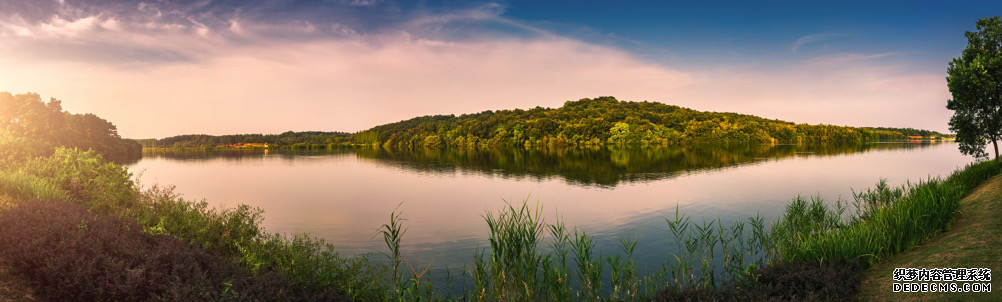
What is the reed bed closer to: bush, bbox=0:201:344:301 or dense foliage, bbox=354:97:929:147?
bush, bbox=0:201:344:301

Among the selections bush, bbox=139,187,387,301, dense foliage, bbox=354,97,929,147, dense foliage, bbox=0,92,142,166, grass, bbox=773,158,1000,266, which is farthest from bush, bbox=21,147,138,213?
dense foliage, bbox=354,97,929,147

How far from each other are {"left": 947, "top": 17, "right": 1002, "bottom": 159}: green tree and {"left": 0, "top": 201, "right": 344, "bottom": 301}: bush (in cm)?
3337

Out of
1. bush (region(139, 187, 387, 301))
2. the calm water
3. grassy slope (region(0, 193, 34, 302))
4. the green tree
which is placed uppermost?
the green tree

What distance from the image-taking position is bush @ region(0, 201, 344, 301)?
7.79 metres

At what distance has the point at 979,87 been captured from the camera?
24.9 metres

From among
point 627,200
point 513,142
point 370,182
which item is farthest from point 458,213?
point 513,142

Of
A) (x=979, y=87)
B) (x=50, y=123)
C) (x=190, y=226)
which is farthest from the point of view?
(x=50, y=123)

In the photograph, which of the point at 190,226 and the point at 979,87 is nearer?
the point at 190,226

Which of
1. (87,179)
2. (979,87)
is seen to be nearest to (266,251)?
(87,179)

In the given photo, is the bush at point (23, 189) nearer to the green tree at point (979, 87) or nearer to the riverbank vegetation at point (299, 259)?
the riverbank vegetation at point (299, 259)

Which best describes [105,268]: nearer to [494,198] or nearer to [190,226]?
[190,226]

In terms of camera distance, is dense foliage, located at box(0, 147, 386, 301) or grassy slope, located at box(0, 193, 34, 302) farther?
dense foliage, located at box(0, 147, 386, 301)

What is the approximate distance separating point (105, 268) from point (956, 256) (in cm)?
1812

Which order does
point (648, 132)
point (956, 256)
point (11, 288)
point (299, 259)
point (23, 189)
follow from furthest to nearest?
point (648, 132) < point (23, 189) < point (299, 259) < point (956, 256) < point (11, 288)
